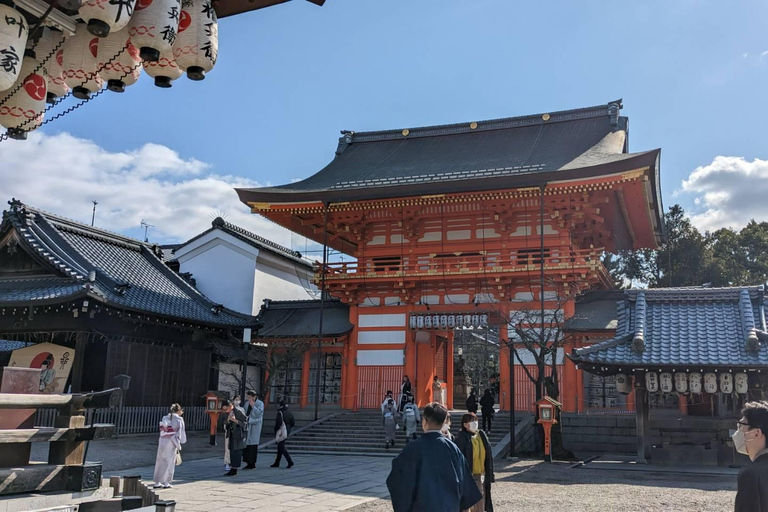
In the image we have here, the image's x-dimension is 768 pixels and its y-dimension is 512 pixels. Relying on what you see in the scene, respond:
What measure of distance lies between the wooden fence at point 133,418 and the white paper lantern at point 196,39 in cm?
1439

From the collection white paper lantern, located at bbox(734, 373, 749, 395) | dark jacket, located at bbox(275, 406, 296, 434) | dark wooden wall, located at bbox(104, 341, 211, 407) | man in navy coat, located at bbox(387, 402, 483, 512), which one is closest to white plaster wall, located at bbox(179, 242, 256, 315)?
dark wooden wall, located at bbox(104, 341, 211, 407)

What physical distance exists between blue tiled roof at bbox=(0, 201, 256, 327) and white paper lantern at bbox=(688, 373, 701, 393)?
14.8 metres

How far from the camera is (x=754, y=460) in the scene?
4.13 m

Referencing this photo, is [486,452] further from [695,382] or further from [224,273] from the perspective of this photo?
[224,273]

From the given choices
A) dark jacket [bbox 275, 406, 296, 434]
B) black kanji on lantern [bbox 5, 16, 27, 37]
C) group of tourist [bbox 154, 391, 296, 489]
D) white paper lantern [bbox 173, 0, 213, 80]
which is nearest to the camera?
black kanji on lantern [bbox 5, 16, 27, 37]

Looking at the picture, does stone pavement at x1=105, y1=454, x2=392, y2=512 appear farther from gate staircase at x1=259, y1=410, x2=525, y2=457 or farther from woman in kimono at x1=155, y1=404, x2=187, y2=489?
gate staircase at x1=259, y1=410, x2=525, y2=457

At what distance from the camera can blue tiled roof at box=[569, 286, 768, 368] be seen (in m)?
14.9

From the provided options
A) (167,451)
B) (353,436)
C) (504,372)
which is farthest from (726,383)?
(167,451)

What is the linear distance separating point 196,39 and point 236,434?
9.13 metres

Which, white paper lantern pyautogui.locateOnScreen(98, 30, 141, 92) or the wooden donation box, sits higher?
white paper lantern pyautogui.locateOnScreen(98, 30, 141, 92)

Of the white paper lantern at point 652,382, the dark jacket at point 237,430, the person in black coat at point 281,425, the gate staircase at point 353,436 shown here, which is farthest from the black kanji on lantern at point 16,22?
the gate staircase at point 353,436

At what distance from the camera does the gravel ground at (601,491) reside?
1015cm

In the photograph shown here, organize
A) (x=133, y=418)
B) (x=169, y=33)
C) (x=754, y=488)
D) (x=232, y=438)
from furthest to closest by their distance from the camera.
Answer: (x=133, y=418) < (x=232, y=438) < (x=169, y=33) < (x=754, y=488)

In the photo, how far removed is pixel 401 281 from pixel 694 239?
20.5 m
